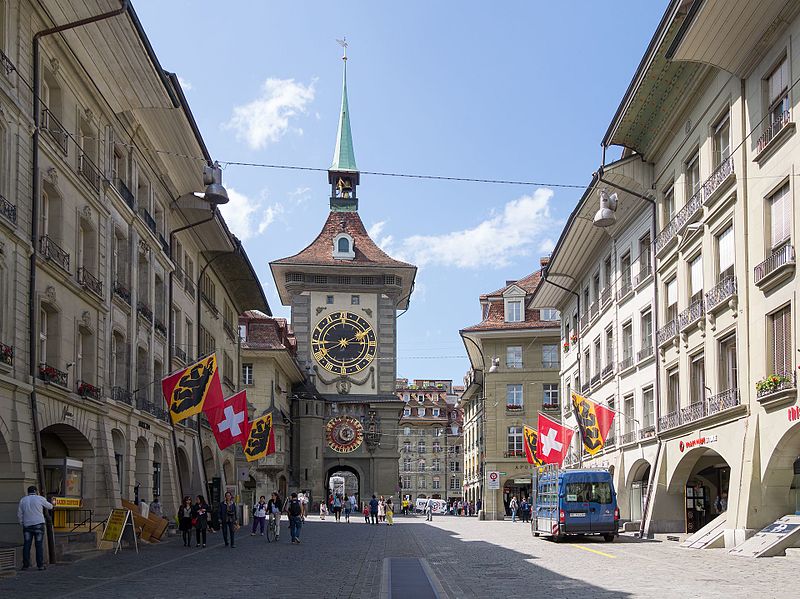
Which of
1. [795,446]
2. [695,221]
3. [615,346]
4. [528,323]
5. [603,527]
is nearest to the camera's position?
[795,446]

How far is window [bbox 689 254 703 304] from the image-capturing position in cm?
3300

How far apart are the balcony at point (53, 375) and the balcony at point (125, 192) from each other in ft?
25.2

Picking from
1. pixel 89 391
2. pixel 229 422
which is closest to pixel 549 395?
pixel 229 422

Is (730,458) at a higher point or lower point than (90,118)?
lower

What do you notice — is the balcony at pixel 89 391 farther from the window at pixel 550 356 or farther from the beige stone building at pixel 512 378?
the window at pixel 550 356

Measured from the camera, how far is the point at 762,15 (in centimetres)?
2580

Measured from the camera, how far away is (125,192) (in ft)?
114

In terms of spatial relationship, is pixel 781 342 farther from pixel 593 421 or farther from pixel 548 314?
pixel 548 314

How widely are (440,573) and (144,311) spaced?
17915 millimetres

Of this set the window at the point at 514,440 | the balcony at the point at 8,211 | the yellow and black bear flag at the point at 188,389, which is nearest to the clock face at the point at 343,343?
the window at the point at 514,440

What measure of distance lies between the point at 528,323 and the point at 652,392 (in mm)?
39936

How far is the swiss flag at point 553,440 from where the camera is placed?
4441cm

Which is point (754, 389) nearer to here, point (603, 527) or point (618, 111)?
point (603, 527)

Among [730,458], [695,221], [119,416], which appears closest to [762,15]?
[695,221]
